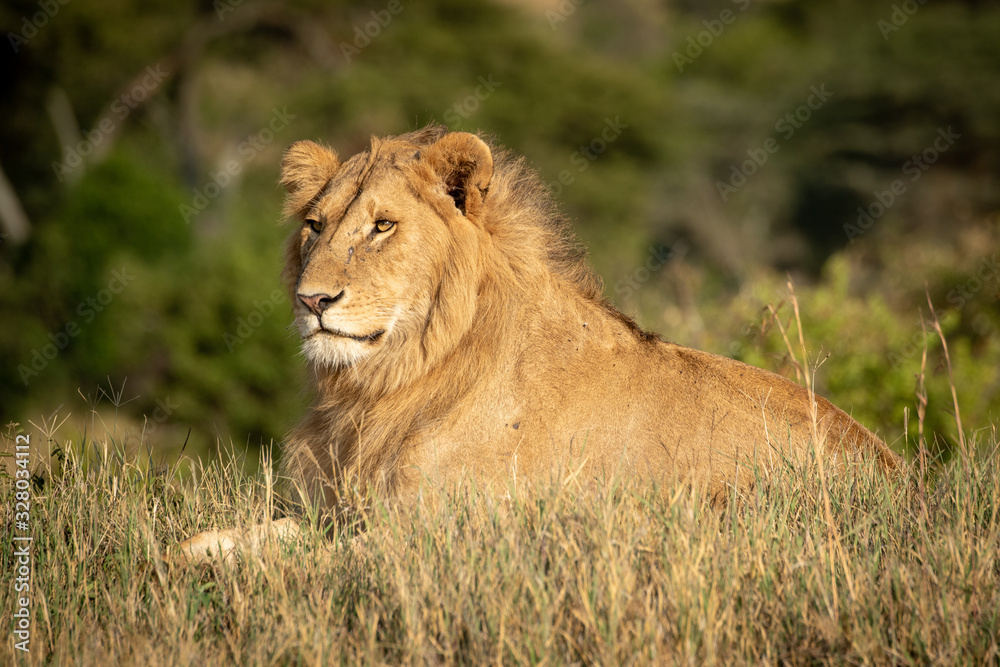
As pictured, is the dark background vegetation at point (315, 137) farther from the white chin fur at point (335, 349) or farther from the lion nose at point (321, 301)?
the lion nose at point (321, 301)

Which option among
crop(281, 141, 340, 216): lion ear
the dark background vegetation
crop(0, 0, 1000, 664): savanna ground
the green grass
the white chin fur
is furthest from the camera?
the dark background vegetation

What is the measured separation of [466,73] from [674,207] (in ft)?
28.7

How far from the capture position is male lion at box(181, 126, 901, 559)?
399 centimetres

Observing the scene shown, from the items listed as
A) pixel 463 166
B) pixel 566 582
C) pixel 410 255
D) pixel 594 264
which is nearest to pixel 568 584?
pixel 566 582

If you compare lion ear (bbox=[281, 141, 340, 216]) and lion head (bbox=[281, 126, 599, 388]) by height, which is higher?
lion ear (bbox=[281, 141, 340, 216])

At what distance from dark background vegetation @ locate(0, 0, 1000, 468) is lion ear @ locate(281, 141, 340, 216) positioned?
13.1 meters

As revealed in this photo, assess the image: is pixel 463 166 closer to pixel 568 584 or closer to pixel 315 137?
pixel 568 584

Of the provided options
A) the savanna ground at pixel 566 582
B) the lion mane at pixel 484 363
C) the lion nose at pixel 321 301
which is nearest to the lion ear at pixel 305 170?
the lion mane at pixel 484 363

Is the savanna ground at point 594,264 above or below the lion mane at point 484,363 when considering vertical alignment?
below

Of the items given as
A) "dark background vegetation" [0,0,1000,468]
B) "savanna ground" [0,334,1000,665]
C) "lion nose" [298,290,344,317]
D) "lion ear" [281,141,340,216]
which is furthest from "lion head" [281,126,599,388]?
"dark background vegetation" [0,0,1000,468]

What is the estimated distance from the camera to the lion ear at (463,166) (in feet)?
13.7

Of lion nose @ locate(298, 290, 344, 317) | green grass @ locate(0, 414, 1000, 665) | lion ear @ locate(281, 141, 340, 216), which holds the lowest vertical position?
green grass @ locate(0, 414, 1000, 665)

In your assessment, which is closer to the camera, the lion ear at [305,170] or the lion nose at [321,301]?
the lion nose at [321,301]

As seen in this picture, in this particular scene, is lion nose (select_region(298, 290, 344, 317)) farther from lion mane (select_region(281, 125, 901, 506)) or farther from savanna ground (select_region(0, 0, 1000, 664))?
savanna ground (select_region(0, 0, 1000, 664))
